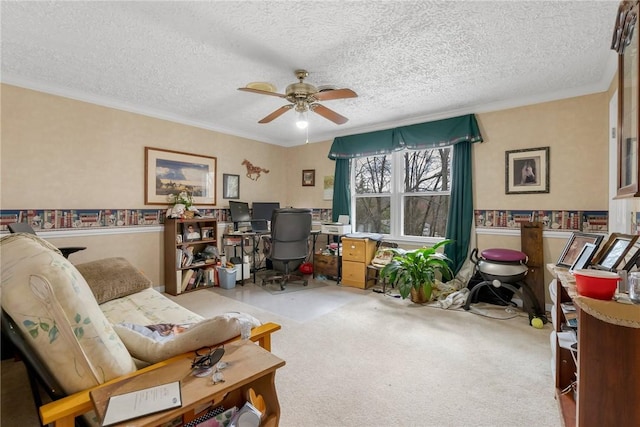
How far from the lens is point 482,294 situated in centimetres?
342

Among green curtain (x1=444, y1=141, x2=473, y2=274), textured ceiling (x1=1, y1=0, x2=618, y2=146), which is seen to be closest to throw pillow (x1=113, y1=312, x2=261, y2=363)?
textured ceiling (x1=1, y1=0, x2=618, y2=146)

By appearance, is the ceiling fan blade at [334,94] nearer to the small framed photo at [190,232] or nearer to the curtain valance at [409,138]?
the curtain valance at [409,138]

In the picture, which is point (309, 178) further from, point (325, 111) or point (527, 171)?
point (527, 171)

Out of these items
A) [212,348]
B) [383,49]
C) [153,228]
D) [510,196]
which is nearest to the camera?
[212,348]

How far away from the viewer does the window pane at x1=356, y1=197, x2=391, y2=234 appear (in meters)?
4.54

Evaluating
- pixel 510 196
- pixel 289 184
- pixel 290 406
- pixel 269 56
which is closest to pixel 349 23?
pixel 269 56

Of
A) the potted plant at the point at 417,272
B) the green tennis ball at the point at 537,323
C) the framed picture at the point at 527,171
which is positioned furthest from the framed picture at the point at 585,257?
the framed picture at the point at 527,171

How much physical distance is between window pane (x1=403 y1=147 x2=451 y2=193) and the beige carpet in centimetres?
181

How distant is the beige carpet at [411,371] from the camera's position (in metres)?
1.59

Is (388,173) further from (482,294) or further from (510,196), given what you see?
(482,294)

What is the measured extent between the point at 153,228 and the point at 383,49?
3.52 m

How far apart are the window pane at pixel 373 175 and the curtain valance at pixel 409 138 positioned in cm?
→ 21

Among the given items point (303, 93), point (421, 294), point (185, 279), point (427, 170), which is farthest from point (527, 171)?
point (185, 279)

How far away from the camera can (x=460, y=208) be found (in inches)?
144
